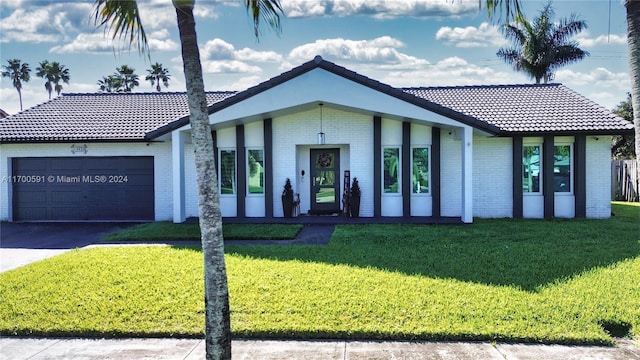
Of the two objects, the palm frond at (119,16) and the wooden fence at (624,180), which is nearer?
the palm frond at (119,16)

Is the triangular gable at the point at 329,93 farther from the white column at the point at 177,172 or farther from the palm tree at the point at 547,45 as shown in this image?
the palm tree at the point at 547,45

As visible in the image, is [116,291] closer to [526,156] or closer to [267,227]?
[267,227]

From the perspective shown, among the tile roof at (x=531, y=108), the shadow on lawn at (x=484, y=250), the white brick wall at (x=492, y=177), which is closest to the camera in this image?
the shadow on lawn at (x=484, y=250)

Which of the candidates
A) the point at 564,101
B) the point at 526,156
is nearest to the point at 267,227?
the point at 526,156

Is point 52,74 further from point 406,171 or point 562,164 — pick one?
point 562,164

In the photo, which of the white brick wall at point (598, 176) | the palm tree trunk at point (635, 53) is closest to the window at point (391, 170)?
the white brick wall at point (598, 176)

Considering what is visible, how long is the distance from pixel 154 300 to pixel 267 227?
6.85m

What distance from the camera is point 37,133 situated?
16.4m

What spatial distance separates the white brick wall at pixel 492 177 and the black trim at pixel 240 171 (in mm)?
7126

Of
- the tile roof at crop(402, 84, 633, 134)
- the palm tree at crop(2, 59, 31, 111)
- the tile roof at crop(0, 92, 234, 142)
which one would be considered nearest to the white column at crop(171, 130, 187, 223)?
the tile roof at crop(0, 92, 234, 142)

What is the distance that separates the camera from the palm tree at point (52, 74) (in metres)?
53.8

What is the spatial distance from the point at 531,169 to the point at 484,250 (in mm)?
6544

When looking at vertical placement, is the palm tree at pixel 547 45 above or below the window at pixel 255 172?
above

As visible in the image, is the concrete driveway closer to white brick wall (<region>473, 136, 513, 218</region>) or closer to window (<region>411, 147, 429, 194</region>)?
window (<region>411, 147, 429, 194</region>)
